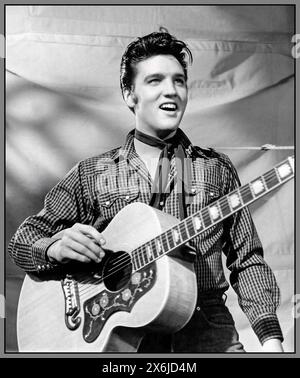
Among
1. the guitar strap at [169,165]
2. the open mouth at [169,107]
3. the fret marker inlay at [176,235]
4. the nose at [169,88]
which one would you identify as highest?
the nose at [169,88]

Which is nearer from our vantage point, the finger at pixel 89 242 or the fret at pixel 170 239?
the fret at pixel 170 239

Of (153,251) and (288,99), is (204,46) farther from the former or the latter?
(153,251)

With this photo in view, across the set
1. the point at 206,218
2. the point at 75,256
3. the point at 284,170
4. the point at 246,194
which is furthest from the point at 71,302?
the point at 284,170

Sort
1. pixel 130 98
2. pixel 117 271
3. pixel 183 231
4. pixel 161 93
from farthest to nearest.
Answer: pixel 130 98 → pixel 161 93 → pixel 117 271 → pixel 183 231

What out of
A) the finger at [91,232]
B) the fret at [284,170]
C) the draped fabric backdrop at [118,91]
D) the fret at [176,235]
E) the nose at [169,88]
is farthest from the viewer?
the draped fabric backdrop at [118,91]

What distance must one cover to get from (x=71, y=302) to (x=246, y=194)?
557 millimetres

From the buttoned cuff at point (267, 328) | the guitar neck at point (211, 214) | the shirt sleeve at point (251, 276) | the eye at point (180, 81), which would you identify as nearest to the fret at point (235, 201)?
the guitar neck at point (211, 214)

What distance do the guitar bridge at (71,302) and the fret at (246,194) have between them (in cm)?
52

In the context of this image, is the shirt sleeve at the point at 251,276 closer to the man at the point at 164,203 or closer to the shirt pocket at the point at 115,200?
the man at the point at 164,203

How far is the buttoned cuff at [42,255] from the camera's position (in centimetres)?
187

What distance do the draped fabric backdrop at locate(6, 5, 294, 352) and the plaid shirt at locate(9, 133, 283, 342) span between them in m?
0.08

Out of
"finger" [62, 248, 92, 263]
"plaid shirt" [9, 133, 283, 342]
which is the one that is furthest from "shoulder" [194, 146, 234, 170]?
"finger" [62, 248, 92, 263]

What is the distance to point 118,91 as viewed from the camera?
204 centimetres

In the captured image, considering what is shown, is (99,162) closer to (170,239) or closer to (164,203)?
(164,203)
